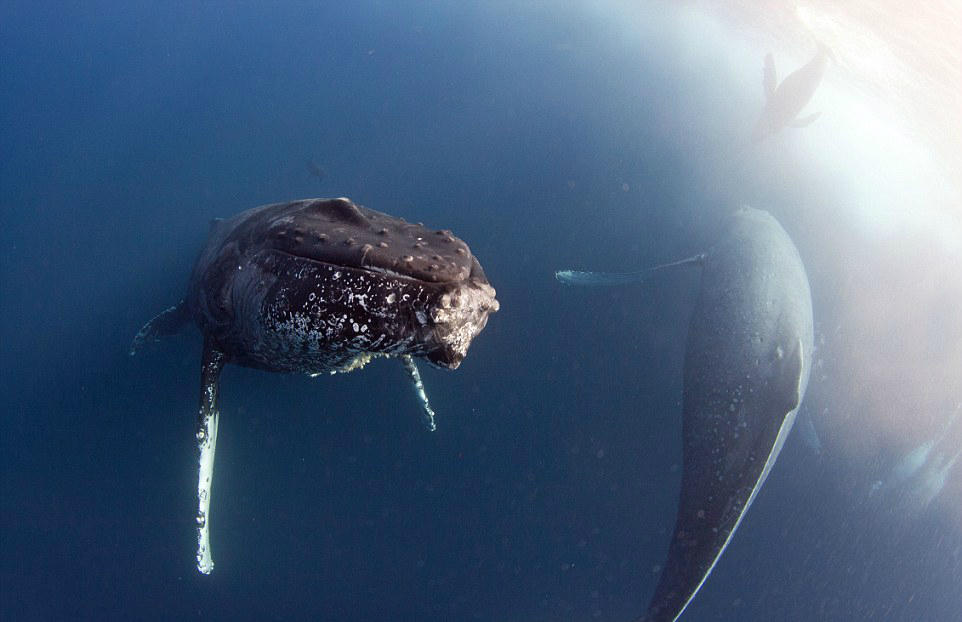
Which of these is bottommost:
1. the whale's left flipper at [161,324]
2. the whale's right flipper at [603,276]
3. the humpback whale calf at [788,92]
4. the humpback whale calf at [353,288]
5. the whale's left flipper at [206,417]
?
the whale's left flipper at [161,324]

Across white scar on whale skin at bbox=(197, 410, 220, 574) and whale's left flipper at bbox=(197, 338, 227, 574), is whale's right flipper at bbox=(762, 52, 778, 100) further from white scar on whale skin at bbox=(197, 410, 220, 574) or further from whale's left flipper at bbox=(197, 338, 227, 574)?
white scar on whale skin at bbox=(197, 410, 220, 574)

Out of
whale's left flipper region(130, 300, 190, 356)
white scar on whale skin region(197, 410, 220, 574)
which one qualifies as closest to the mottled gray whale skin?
white scar on whale skin region(197, 410, 220, 574)

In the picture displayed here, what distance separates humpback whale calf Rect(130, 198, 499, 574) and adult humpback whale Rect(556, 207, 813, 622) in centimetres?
529

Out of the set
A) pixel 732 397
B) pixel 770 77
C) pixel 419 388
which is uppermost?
pixel 770 77

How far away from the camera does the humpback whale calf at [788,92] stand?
17969 millimetres

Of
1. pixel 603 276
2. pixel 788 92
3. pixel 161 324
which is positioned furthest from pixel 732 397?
pixel 788 92

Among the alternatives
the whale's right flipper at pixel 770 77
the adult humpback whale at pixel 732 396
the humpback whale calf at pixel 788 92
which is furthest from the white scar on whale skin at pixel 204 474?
the whale's right flipper at pixel 770 77

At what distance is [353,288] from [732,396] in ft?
21.2

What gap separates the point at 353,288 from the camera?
2709mm

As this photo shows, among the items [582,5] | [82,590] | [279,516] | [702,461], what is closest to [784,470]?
[702,461]

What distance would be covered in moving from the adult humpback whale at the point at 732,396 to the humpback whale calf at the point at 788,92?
1308 centimetres

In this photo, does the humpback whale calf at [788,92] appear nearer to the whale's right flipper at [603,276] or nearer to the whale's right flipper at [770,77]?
the whale's right flipper at [770,77]

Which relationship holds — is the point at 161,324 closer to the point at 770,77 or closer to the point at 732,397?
the point at 732,397

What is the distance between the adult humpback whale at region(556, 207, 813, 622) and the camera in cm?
632
